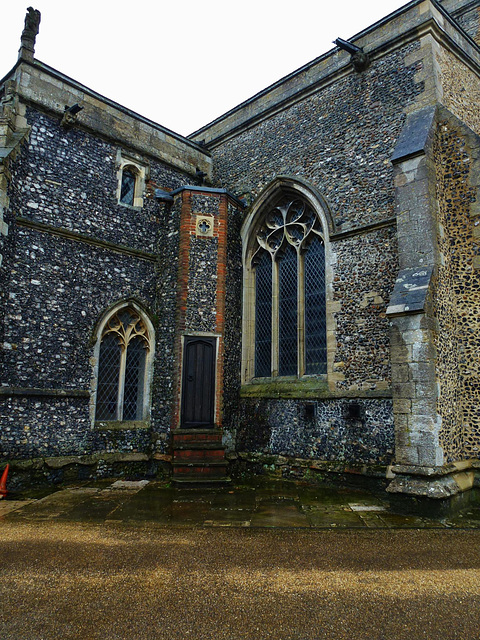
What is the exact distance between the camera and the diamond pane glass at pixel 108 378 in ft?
33.6

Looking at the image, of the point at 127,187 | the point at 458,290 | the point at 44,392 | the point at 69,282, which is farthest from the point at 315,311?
the point at 44,392

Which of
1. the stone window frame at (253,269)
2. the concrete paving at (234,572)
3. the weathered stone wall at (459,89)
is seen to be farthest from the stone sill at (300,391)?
the weathered stone wall at (459,89)

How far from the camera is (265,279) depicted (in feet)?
38.8

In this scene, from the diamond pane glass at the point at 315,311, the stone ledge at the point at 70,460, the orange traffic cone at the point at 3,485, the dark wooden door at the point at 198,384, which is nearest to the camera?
the orange traffic cone at the point at 3,485

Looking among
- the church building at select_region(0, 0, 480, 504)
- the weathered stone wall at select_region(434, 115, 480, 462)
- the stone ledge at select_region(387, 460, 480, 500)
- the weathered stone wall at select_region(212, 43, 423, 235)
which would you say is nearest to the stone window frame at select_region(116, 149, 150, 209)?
the church building at select_region(0, 0, 480, 504)

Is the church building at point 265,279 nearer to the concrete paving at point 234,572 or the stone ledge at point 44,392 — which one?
the stone ledge at point 44,392

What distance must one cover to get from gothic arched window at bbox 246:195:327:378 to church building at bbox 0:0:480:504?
5 centimetres

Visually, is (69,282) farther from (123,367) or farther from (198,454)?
(198,454)

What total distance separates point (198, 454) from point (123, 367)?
2.91 metres

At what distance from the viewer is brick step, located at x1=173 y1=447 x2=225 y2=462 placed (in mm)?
9297

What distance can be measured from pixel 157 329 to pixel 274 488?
4.77 metres

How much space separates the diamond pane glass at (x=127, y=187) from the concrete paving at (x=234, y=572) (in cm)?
749

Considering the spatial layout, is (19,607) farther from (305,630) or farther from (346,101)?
(346,101)

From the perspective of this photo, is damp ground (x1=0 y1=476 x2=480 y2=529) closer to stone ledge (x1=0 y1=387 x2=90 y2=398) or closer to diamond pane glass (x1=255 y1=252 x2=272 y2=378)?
stone ledge (x1=0 y1=387 x2=90 y2=398)
